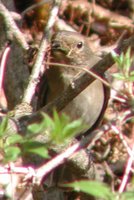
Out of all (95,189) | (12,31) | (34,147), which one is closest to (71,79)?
(12,31)

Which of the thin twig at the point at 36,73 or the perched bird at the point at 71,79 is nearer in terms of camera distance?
the thin twig at the point at 36,73

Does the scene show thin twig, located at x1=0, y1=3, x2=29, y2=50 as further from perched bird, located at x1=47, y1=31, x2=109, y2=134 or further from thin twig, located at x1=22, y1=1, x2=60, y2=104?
perched bird, located at x1=47, y1=31, x2=109, y2=134

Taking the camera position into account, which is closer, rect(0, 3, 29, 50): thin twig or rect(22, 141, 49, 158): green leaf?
rect(22, 141, 49, 158): green leaf

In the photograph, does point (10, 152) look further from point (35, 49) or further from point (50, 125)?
point (35, 49)

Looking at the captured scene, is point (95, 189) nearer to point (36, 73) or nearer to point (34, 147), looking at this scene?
point (34, 147)

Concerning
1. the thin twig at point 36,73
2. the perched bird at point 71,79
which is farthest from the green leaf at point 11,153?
the perched bird at point 71,79

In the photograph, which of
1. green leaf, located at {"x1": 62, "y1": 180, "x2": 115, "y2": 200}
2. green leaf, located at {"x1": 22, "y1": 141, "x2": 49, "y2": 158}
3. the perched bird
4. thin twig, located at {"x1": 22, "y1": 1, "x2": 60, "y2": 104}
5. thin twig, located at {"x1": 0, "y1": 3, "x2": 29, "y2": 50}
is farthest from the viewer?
the perched bird

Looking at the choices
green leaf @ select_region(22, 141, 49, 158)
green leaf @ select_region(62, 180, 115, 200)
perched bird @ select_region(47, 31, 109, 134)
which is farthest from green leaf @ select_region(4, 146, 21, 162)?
perched bird @ select_region(47, 31, 109, 134)

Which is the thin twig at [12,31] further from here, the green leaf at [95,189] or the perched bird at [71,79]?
the green leaf at [95,189]

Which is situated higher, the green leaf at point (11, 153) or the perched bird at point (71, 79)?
the perched bird at point (71, 79)
